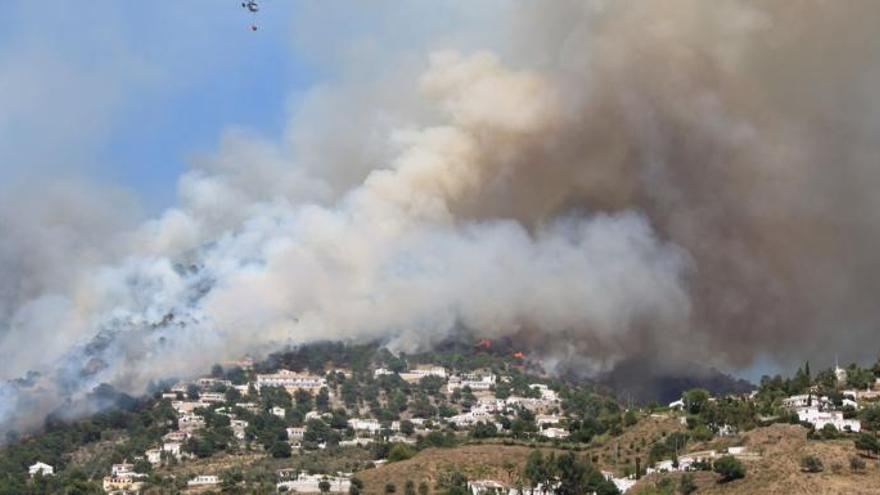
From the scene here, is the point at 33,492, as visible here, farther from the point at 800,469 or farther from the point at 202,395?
the point at 800,469

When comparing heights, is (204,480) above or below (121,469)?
below

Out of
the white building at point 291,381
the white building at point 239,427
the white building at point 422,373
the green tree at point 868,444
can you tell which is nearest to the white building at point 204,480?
the white building at point 239,427

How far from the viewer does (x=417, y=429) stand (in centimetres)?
8275

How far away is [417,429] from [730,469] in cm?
2639

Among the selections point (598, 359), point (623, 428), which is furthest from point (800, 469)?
point (598, 359)

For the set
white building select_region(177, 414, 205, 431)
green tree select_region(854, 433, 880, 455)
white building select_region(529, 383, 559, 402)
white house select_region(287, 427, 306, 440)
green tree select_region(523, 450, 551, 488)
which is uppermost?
white building select_region(529, 383, 559, 402)

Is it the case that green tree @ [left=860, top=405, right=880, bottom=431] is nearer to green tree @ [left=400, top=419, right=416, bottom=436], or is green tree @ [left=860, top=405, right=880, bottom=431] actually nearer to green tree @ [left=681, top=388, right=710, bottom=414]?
green tree @ [left=681, top=388, right=710, bottom=414]

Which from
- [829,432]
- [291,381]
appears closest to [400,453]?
[291,381]

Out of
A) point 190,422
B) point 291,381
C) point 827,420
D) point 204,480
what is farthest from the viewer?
point 291,381

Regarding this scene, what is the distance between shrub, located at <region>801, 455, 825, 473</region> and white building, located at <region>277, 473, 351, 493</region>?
1851 centimetres

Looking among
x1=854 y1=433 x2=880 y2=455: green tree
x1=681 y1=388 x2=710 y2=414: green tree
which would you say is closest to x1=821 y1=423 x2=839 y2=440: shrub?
x1=854 y1=433 x2=880 y2=455: green tree

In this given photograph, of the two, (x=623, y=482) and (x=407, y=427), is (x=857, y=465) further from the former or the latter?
(x=407, y=427)

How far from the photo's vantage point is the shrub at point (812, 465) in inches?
2290

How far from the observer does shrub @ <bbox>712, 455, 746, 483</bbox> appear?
5872 cm
